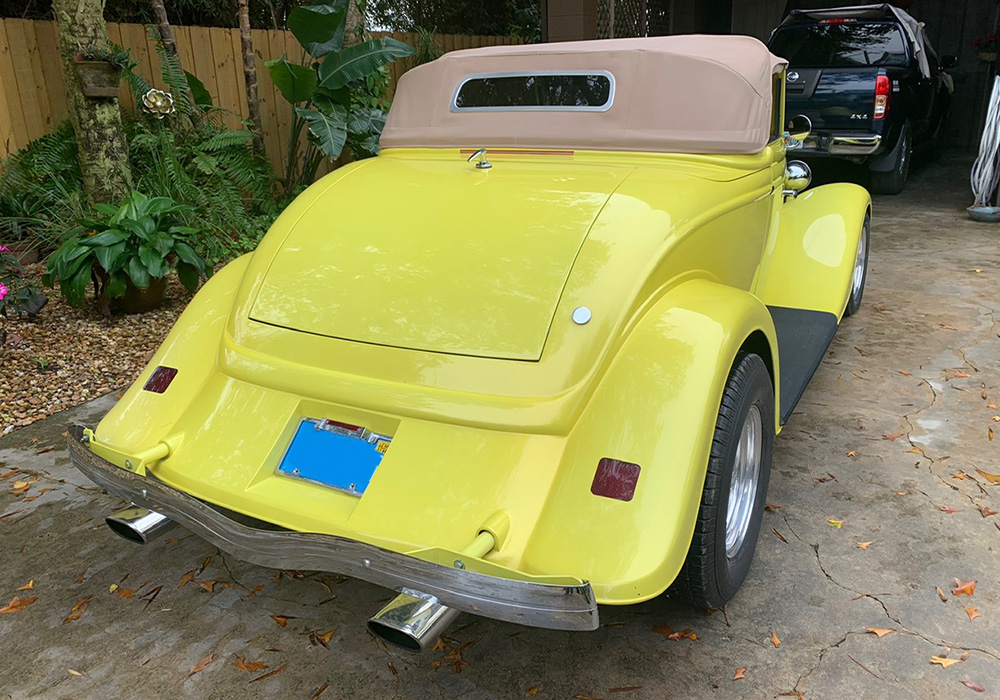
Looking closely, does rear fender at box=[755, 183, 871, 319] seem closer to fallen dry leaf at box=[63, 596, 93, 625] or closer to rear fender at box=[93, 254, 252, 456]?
rear fender at box=[93, 254, 252, 456]

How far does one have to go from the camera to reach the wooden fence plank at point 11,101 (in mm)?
6363

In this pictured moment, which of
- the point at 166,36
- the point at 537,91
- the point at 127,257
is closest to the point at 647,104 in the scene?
the point at 537,91

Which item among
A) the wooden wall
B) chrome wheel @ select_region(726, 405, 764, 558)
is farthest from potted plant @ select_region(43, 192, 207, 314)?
the wooden wall

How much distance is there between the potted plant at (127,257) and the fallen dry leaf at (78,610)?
2694 mm

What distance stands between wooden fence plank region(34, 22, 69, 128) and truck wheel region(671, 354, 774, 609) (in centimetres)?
660

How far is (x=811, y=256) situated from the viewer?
163 inches

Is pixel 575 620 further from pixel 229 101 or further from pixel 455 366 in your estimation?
pixel 229 101

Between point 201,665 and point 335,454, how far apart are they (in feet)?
2.50

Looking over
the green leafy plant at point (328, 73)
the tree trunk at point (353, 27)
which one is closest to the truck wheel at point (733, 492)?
the green leafy plant at point (328, 73)

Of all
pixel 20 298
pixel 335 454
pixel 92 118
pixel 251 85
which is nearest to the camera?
pixel 335 454

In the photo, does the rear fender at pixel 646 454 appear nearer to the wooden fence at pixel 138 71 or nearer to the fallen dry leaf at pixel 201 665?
the fallen dry leaf at pixel 201 665

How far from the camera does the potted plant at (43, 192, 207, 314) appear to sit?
4.80 m

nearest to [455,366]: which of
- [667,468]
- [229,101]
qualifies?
[667,468]

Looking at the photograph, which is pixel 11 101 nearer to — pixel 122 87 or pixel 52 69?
pixel 52 69
